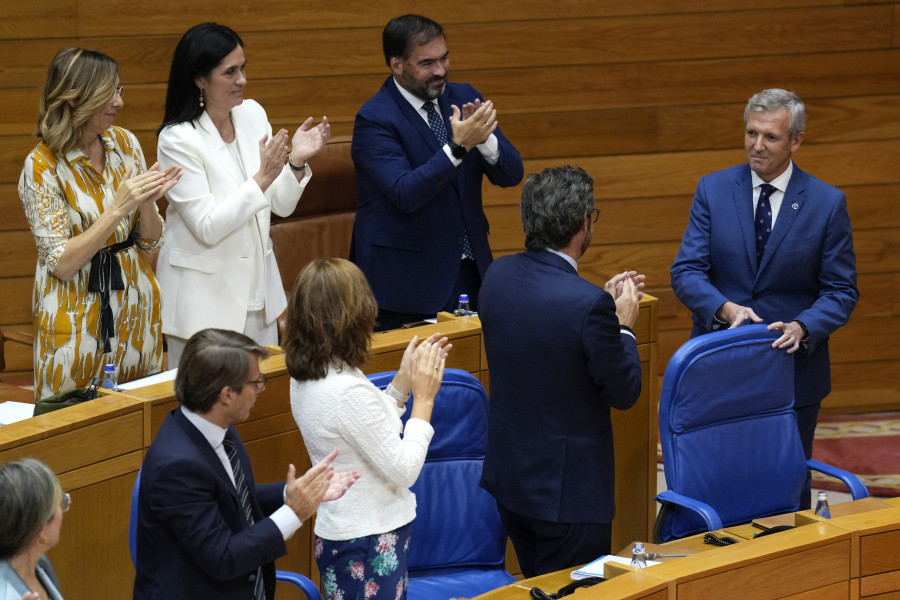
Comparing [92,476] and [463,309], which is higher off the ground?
[463,309]

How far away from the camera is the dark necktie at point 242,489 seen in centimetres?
224

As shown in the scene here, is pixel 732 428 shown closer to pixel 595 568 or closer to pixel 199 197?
pixel 595 568

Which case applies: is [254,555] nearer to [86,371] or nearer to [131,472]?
[131,472]

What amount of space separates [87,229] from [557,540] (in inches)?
55.6

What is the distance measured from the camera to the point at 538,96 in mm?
5141

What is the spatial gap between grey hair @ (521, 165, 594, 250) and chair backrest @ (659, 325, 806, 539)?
607 mm

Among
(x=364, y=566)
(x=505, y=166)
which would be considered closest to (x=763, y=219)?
(x=505, y=166)

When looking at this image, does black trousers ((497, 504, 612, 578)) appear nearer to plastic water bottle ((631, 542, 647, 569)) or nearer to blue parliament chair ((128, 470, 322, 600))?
plastic water bottle ((631, 542, 647, 569))

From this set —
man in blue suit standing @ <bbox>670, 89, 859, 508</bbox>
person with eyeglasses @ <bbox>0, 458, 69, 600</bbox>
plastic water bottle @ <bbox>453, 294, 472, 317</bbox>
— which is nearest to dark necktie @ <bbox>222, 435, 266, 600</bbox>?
person with eyeglasses @ <bbox>0, 458, 69, 600</bbox>

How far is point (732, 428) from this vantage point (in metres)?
3.18

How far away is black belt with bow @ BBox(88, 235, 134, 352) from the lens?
10.3 ft

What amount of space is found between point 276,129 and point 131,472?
2.47 meters

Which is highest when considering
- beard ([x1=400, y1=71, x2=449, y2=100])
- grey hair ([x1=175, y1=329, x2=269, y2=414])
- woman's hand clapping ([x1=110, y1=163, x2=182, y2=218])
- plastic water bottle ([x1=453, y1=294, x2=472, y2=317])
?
beard ([x1=400, y1=71, x2=449, y2=100])

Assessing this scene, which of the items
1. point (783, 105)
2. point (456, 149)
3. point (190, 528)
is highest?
point (783, 105)
